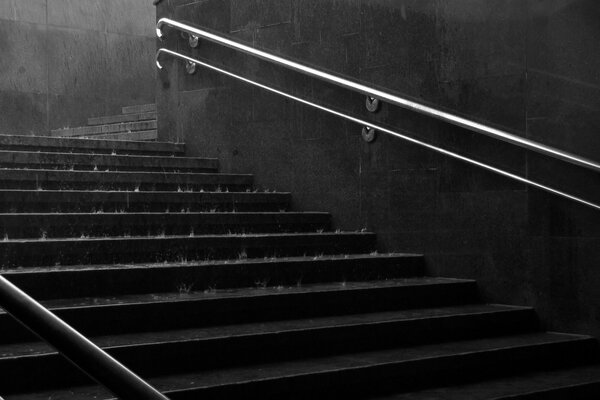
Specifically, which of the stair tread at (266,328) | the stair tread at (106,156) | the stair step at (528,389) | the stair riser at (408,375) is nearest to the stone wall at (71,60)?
the stair tread at (106,156)

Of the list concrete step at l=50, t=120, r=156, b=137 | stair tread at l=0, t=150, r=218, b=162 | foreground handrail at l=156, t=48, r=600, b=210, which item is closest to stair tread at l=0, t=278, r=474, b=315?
foreground handrail at l=156, t=48, r=600, b=210

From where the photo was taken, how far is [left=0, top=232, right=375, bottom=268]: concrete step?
592 cm

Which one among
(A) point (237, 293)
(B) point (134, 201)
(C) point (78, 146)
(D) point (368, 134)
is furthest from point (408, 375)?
(C) point (78, 146)

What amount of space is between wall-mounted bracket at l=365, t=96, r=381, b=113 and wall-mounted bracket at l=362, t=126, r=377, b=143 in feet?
0.51

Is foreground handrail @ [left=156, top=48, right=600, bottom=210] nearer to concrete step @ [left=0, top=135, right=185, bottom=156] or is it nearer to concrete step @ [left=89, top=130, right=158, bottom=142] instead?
concrete step @ [left=89, top=130, right=158, bottom=142]

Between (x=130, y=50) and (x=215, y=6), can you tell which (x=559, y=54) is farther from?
(x=130, y=50)

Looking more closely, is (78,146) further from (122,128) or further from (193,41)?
(122,128)

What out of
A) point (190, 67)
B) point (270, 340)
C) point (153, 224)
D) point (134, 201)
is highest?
point (190, 67)

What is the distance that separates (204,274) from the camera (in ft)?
20.3

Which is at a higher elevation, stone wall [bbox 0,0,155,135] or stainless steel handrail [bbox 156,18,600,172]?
stone wall [bbox 0,0,155,135]

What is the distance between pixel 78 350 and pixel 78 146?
5782mm

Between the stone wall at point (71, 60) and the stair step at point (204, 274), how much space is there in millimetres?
5962

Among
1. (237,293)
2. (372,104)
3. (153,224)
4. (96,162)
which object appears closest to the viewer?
(237,293)

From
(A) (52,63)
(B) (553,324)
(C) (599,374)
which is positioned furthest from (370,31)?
(A) (52,63)
